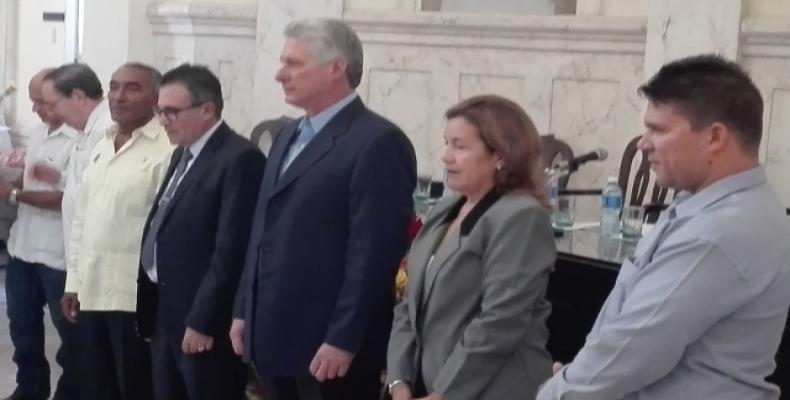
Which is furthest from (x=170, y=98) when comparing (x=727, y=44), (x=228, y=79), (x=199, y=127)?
(x=228, y=79)

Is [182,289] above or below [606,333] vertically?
below

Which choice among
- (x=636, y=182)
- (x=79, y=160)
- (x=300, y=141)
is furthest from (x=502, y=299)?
(x=636, y=182)

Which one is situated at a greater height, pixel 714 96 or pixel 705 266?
pixel 714 96

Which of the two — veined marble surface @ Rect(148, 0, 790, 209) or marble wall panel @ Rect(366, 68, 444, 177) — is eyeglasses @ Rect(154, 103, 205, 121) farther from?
marble wall panel @ Rect(366, 68, 444, 177)

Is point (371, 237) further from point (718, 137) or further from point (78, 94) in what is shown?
point (78, 94)

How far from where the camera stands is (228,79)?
7.79m

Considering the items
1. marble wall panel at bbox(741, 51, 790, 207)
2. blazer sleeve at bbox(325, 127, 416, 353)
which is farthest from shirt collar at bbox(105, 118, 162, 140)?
marble wall panel at bbox(741, 51, 790, 207)

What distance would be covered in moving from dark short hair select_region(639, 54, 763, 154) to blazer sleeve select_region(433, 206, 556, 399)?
65 cm

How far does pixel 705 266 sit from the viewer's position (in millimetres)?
2012

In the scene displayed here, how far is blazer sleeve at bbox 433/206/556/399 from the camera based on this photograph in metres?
2.65

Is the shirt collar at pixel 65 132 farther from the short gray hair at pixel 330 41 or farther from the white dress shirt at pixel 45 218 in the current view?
the short gray hair at pixel 330 41

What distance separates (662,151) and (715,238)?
175mm

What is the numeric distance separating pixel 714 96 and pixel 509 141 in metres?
0.76

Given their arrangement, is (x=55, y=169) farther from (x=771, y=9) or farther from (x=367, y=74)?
(x=771, y=9)
